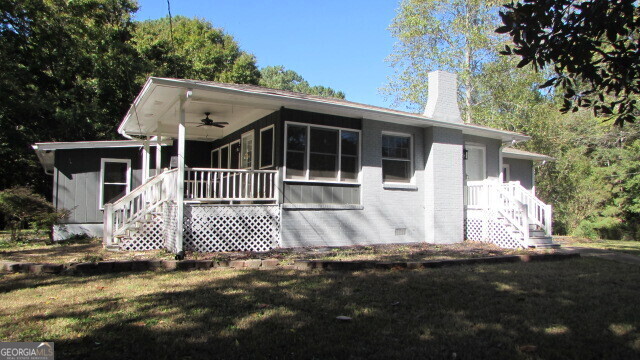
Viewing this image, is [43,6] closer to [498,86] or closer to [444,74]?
[444,74]

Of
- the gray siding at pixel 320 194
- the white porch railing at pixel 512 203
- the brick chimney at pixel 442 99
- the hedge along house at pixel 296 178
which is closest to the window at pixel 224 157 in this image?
the hedge along house at pixel 296 178

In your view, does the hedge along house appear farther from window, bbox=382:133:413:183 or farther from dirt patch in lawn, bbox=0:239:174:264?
dirt patch in lawn, bbox=0:239:174:264

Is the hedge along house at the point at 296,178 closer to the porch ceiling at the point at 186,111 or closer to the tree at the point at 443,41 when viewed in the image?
the porch ceiling at the point at 186,111

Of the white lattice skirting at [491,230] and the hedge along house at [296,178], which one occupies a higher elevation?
the hedge along house at [296,178]

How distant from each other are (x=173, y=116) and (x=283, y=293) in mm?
7255

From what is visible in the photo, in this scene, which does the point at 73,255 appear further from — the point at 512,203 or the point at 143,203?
the point at 512,203

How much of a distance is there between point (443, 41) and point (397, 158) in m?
15.6

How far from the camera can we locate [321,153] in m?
10.5

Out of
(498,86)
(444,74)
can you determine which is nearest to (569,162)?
(498,86)

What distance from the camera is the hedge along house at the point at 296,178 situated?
9219 millimetres

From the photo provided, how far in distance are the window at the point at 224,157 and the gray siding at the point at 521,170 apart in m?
Result: 11.3

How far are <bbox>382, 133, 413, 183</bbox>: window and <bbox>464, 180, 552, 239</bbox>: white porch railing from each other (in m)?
2.27

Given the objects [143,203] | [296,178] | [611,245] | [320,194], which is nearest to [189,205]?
[143,203]

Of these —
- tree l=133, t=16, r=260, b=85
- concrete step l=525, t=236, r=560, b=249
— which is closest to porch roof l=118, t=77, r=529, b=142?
concrete step l=525, t=236, r=560, b=249
